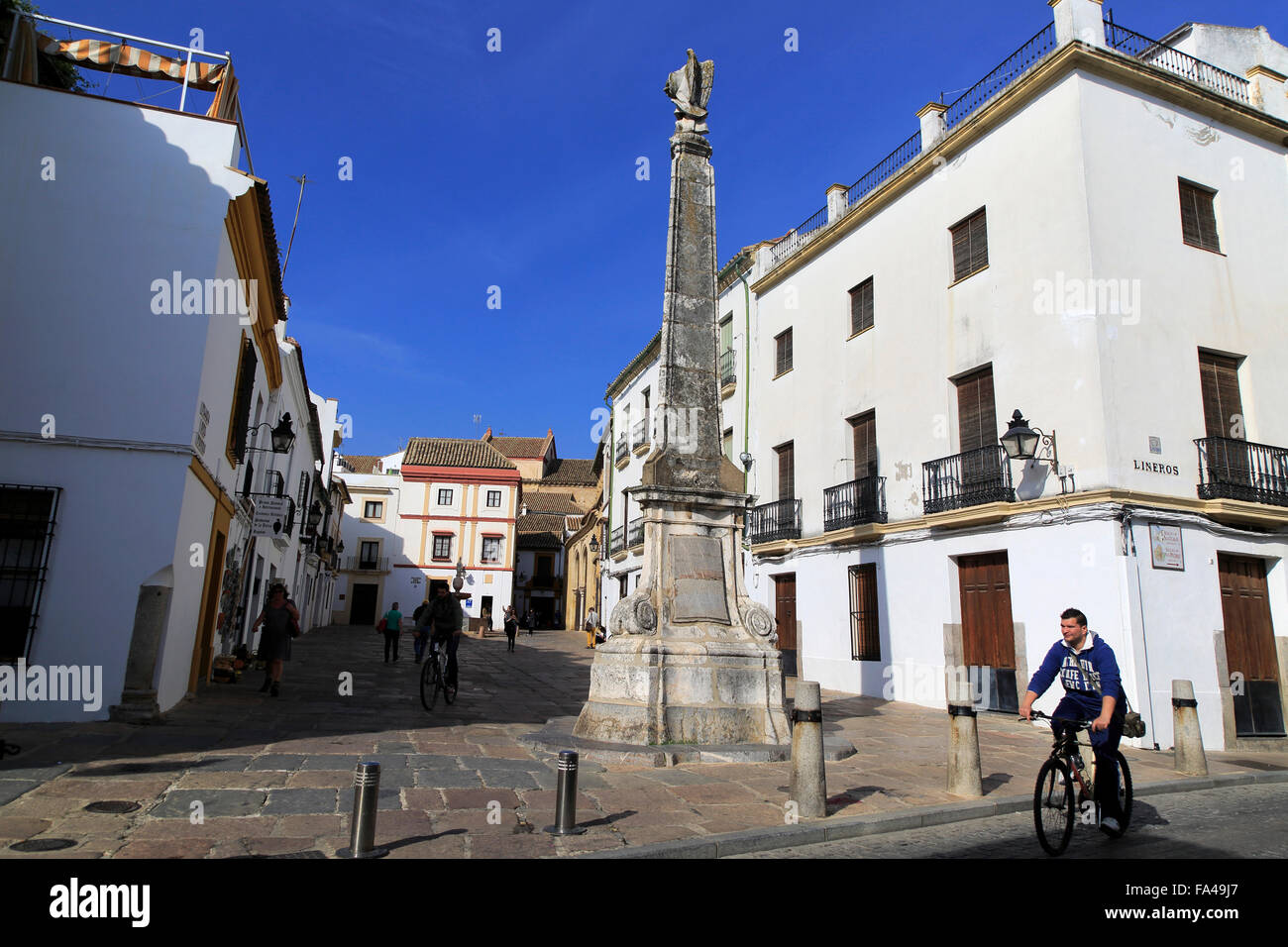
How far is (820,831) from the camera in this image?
4941 mm

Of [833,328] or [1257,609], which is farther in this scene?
[833,328]

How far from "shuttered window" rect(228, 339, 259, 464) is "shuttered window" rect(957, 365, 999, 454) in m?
11.3

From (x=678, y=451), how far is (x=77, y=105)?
7911 mm

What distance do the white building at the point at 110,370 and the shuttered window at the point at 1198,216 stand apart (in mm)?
13696

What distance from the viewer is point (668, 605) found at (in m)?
7.96

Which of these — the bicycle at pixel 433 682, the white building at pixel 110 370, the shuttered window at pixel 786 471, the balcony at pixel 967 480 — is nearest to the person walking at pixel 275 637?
the white building at pixel 110 370

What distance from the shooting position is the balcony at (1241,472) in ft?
36.4

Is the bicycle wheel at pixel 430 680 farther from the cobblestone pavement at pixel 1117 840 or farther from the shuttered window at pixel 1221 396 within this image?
the shuttered window at pixel 1221 396

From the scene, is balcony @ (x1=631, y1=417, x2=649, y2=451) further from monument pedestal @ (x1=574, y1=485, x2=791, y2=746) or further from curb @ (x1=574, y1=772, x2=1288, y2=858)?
curb @ (x1=574, y1=772, x2=1288, y2=858)

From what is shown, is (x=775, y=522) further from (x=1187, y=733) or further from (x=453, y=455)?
(x=453, y=455)

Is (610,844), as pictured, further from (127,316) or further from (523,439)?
(523,439)

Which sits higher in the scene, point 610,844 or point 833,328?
point 833,328

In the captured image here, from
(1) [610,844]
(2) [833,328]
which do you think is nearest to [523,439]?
(2) [833,328]
